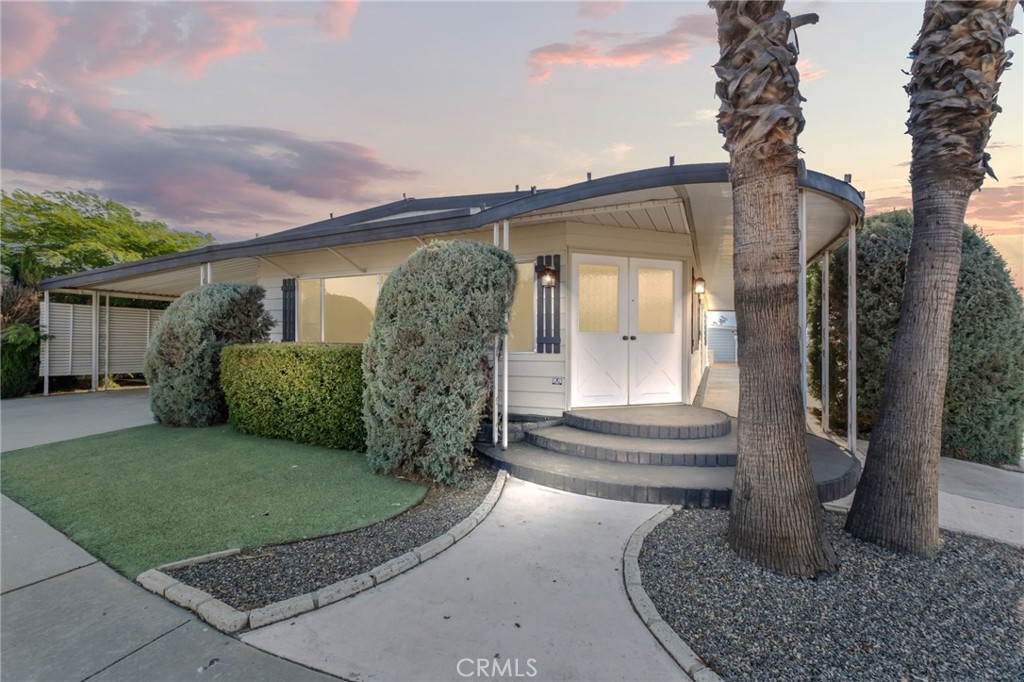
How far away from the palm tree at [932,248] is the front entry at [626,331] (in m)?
3.55

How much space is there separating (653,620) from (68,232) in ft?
67.3

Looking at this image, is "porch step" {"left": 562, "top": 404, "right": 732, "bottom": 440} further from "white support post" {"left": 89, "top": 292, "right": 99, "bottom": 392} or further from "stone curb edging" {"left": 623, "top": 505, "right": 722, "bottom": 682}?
"white support post" {"left": 89, "top": 292, "right": 99, "bottom": 392}

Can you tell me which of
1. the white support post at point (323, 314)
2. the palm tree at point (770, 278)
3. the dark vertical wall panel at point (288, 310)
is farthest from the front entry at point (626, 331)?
the dark vertical wall panel at point (288, 310)

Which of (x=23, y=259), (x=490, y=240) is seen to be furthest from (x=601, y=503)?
(x=23, y=259)

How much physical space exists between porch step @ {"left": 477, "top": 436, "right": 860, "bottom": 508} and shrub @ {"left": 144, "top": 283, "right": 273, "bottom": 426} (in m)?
4.53

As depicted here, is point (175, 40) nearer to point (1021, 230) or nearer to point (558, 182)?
point (558, 182)

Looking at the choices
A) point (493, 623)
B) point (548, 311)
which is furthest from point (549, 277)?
point (493, 623)

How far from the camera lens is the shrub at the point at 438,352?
4.17 meters

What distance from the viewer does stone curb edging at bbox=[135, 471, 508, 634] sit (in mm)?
2129

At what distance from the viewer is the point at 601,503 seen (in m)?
3.81

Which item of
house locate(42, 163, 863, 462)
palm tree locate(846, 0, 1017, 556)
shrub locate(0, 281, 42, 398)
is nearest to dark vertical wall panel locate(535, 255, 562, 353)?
house locate(42, 163, 863, 462)

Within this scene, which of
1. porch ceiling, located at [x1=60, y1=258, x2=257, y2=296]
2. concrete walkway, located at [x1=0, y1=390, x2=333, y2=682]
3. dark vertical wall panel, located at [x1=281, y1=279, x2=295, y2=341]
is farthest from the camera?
porch ceiling, located at [x1=60, y1=258, x2=257, y2=296]

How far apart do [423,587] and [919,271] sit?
12.5ft

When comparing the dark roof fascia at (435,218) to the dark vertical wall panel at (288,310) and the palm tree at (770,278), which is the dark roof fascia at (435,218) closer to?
the dark vertical wall panel at (288,310)
